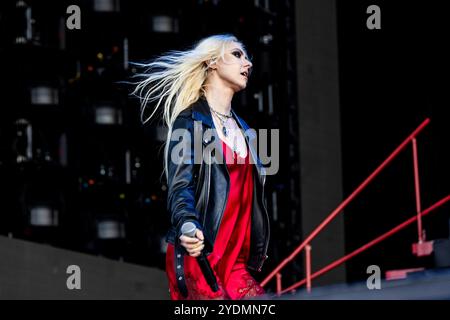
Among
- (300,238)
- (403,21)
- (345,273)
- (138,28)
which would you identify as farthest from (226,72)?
(138,28)

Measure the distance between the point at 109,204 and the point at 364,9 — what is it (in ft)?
13.2

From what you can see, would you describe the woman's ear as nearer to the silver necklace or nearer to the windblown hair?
the windblown hair

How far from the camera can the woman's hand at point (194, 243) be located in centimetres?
467

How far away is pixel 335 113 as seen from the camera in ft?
38.8

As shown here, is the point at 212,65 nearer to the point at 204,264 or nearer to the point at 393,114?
the point at 204,264

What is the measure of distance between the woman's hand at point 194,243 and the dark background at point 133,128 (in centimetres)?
556

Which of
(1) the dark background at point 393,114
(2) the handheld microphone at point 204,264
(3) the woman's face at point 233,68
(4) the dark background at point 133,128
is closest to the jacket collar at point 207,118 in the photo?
(3) the woman's face at point 233,68

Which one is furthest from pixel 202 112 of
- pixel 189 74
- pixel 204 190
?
pixel 204 190

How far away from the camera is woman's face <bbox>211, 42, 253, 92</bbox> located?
5062mm

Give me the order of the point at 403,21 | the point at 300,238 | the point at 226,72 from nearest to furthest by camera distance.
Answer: the point at 226,72
the point at 403,21
the point at 300,238

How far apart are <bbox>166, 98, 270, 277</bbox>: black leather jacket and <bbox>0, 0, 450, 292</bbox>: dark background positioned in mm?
5229

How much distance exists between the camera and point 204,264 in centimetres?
481

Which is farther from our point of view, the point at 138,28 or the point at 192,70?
the point at 138,28

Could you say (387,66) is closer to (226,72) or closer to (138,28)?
(138,28)
